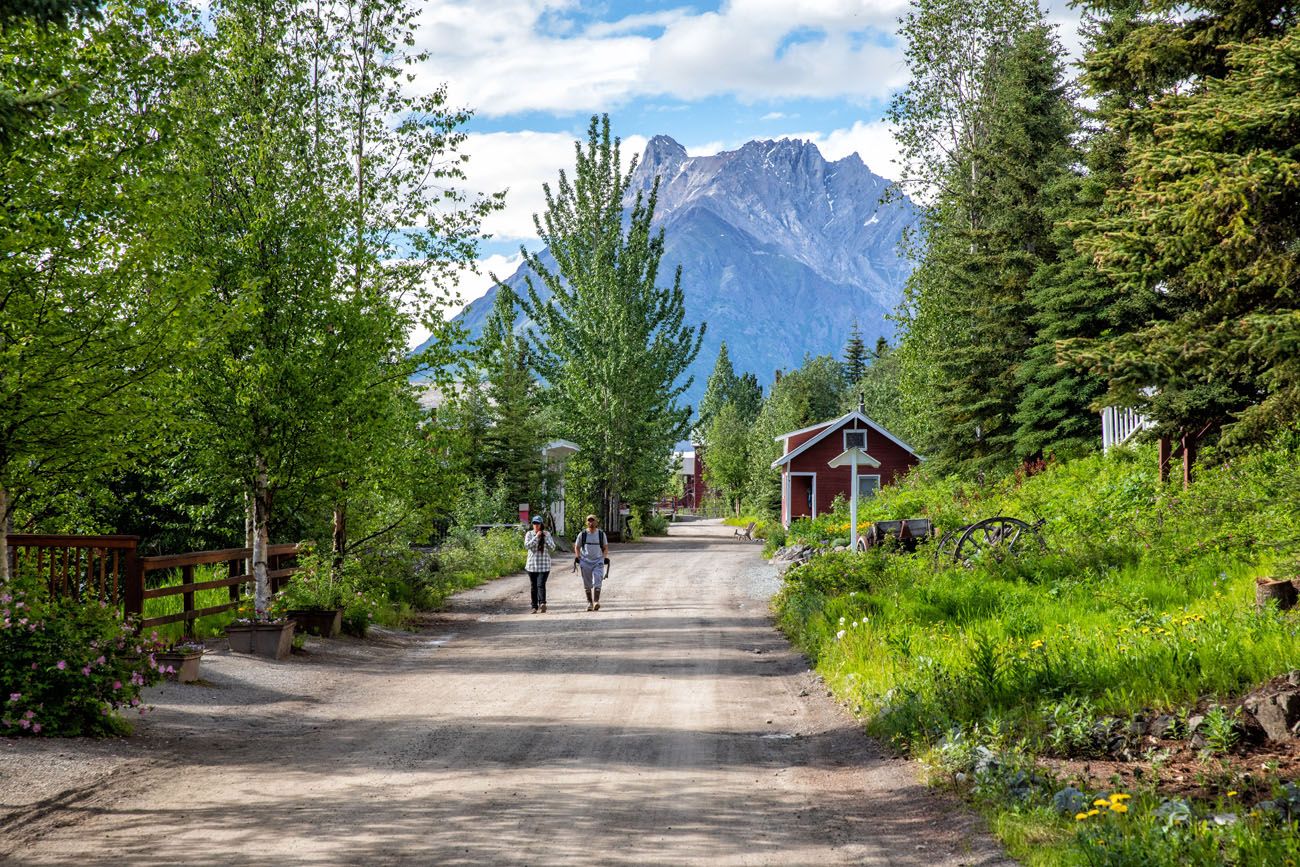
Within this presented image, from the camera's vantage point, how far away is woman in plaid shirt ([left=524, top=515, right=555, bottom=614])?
64.8 ft

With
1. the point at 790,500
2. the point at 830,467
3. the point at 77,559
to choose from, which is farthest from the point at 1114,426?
the point at 790,500

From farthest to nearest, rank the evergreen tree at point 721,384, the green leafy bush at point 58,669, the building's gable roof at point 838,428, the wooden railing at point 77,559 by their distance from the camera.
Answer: the evergreen tree at point 721,384
the building's gable roof at point 838,428
the wooden railing at point 77,559
the green leafy bush at point 58,669

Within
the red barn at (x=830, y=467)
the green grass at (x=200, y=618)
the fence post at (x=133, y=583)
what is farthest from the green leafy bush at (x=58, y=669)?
the red barn at (x=830, y=467)

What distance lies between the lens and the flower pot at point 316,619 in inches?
607

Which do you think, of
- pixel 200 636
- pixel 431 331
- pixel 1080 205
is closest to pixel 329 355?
pixel 431 331

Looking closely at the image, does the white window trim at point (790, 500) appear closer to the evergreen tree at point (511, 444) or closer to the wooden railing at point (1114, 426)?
the evergreen tree at point (511, 444)

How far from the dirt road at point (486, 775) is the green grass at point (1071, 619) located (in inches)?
22.7

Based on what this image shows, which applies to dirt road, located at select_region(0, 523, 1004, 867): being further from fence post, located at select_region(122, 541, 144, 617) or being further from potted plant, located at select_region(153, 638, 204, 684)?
fence post, located at select_region(122, 541, 144, 617)

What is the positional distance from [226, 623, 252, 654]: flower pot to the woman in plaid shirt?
673 centimetres

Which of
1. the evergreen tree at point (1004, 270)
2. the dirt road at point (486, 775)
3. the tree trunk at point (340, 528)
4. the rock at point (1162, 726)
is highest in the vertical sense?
the evergreen tree at point (1004, 270)

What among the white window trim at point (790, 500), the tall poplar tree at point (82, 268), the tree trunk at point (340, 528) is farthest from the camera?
the white window trim at point (790, 500)

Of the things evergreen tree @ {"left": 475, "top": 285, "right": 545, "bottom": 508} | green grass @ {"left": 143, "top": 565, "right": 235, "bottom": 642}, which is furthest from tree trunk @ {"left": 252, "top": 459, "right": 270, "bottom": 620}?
evergreen tree @ {"left": 475, "top": 285, "right": 545, "bottom": 508}

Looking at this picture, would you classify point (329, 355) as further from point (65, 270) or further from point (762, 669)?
point (762, 669)

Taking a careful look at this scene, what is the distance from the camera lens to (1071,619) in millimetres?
10555
